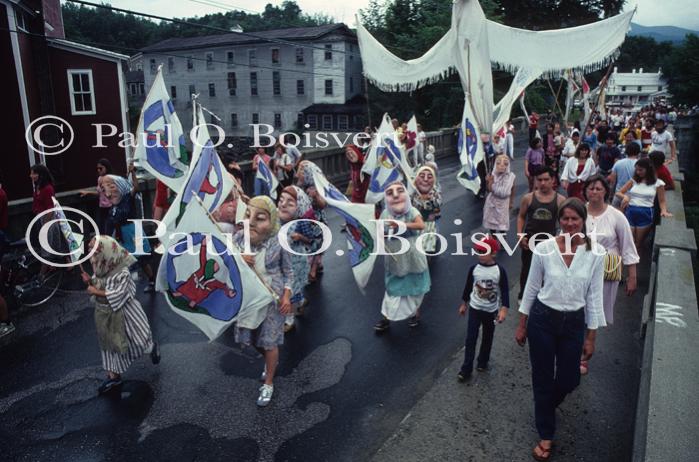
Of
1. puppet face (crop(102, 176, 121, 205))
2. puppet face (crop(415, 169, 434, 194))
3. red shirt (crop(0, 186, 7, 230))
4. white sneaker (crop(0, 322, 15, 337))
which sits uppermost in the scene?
puppet face (crop(415, 169, 434, 194))

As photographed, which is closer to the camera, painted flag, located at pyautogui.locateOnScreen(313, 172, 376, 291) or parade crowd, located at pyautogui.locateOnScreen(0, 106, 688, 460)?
parade crowd, located at pyautogui.locateOnScreen(0, 106, 688, 460)

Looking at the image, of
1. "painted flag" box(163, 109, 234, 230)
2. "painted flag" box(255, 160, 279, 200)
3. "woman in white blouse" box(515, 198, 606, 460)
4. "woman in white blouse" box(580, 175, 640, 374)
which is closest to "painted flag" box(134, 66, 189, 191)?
"painted flag" box(163, 109, 234, 230)

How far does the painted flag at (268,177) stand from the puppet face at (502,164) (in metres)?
3.73

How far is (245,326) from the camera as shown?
179 inches

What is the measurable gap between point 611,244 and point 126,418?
477 cm

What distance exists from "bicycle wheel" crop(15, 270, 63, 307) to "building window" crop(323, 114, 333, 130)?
43908 millimetres

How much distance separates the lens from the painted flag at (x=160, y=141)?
6980 millimetres

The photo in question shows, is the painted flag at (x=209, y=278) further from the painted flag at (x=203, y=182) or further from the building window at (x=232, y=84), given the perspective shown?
the building window at (x=232, y=84)

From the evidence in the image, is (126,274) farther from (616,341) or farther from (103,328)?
(616,341)

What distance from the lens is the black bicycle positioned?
23.2ft

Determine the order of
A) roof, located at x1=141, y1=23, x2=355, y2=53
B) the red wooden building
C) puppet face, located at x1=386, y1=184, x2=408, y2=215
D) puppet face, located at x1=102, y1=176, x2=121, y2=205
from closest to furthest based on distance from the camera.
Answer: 1. puppet face, located at x1=386, y1=184, x2=408, y2=215
2. puppet face, located at x1=102, y1=176, x2=121, y2=205
3. the red wooden building
4. roof, located at x1=141, y1=23, x2=355, y2=53

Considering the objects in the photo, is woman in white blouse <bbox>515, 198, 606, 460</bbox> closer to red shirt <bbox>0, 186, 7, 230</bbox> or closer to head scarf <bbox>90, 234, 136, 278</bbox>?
head scarf <bbox>90, 234, 136, 278</bbox>

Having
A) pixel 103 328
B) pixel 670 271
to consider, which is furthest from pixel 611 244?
pixel 103 328
